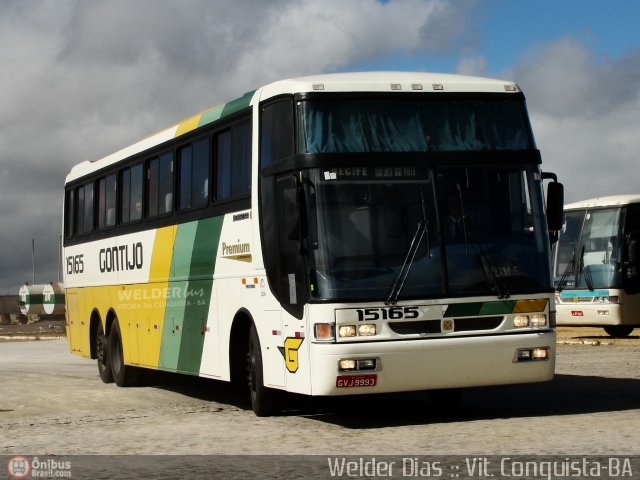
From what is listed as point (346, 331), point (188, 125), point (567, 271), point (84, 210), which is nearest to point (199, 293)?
point (188, 125)

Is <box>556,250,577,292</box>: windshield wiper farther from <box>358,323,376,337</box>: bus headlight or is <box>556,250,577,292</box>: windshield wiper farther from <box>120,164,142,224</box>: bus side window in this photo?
<box>358,323,376,337</box>: bus headlight

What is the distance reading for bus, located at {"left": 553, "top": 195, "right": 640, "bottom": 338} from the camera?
3303 centimetres

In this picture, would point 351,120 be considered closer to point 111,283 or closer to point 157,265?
point 157,265

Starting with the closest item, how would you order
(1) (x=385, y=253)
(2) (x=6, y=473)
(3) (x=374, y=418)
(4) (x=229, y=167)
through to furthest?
(2) (x=6, y=473)
(1) (x=385, y=253)
(3) (x=374, y=418)
(4) (x=229, y=167)

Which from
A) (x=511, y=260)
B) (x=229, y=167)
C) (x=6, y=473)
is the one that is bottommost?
(x=6, y=473)

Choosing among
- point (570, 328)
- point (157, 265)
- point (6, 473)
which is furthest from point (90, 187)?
point (570, 328)

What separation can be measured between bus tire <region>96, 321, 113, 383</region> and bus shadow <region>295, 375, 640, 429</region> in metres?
5.86

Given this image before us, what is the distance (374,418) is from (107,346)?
831cm

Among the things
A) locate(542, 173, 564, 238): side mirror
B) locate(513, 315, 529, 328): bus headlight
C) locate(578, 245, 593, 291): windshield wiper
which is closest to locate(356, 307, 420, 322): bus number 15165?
locate(513, 315, 529, 328): bus headlight

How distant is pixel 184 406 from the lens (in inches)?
665

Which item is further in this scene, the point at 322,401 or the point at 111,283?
the point at 111,283

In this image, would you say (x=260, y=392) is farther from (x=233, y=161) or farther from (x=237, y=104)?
(x=237, y=104)

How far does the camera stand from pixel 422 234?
527 inches

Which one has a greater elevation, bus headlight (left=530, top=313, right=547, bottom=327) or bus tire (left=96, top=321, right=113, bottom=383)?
bus headlight (left=530, top=313, right=547, bottom=327)
